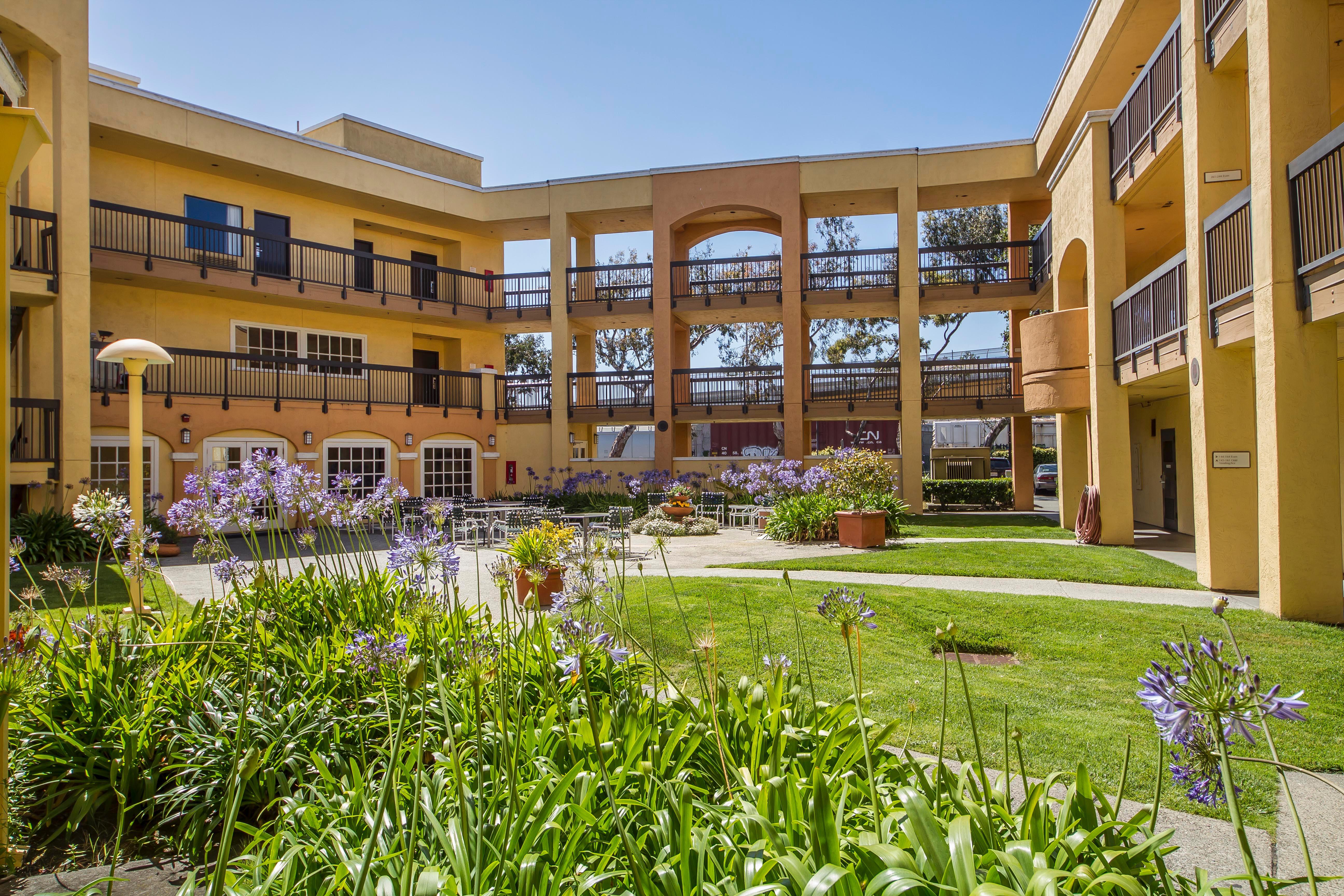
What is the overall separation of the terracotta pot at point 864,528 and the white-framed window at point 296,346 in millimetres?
15197

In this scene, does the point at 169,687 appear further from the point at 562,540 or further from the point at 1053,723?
the point at 1053,723

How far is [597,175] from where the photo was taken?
986 inches

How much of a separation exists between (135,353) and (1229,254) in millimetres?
12488

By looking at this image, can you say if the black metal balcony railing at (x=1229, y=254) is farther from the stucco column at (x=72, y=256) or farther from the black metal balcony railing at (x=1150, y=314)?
the stucco column at (x=72, y=256)

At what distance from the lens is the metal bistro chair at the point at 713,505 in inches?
808

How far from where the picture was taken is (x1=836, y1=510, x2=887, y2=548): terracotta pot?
45.7ft

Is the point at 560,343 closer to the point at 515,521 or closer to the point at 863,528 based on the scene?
the point at 515,521

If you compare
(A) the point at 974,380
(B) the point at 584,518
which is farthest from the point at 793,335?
(B) the point at 584,518

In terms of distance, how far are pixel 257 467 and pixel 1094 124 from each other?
15.3 metres

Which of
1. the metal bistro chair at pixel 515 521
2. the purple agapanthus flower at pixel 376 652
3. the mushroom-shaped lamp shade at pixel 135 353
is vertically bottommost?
the metal bistro chair at pixel 515 521

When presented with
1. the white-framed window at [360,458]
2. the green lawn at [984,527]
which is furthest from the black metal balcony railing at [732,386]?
the white-framed window at [360,458]

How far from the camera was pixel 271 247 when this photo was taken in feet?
69.9

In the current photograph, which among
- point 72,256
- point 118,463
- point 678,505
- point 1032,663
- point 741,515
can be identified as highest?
point 72,256

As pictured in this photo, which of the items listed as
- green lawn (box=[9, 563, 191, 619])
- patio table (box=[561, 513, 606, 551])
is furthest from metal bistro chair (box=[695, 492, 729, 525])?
green lawn (box=[9, 563, 191, 619])
